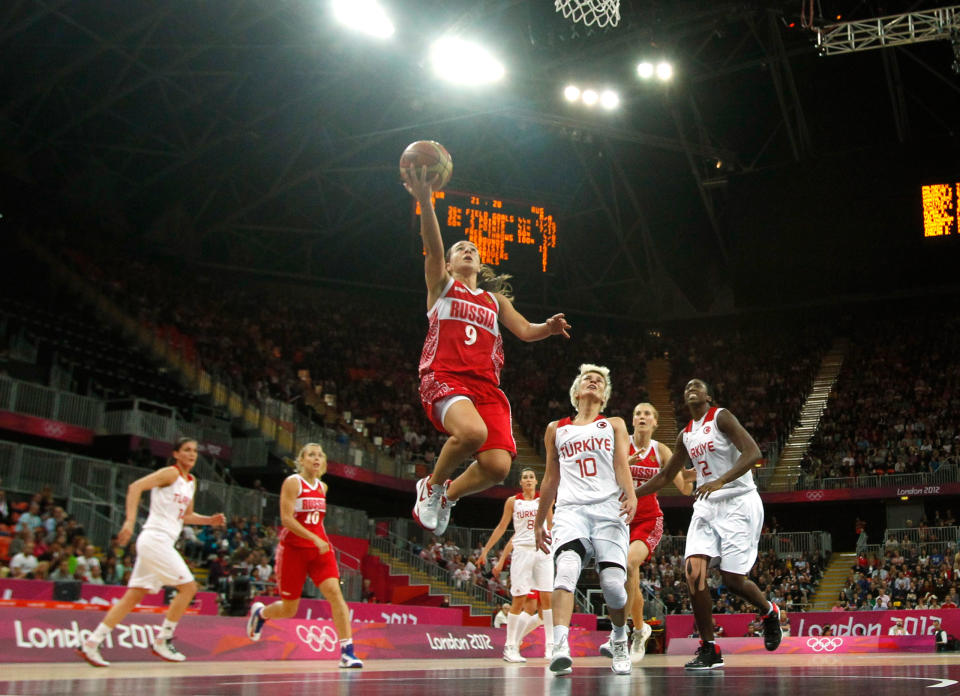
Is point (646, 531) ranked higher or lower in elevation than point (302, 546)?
higher

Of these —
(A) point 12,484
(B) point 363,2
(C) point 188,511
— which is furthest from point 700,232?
(C) point 188,511

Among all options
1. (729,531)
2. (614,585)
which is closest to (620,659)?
(614,585)

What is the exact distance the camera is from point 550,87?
2728 cm

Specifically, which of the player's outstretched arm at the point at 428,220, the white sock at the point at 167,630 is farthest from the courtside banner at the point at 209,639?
the player's outstretched arm at the point at 428,220

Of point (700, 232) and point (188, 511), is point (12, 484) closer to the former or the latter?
point (188, 511)

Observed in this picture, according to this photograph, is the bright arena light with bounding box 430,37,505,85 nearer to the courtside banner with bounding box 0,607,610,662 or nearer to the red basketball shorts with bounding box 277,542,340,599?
the courtside banner with bounding box 0,607,610,662

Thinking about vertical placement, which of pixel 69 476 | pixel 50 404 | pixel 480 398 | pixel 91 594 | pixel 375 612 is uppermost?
pixel 50 404

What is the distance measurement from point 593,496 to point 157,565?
463cm

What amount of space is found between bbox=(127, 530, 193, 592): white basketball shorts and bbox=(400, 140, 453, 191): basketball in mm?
5189

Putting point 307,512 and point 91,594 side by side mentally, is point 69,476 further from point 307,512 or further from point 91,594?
point 307,512

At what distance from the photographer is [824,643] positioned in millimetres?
16938

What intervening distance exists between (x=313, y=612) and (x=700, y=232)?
25.3 m

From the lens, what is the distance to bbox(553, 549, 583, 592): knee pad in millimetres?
7516

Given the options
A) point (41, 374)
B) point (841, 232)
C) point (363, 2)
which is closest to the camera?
point (363, 2)
